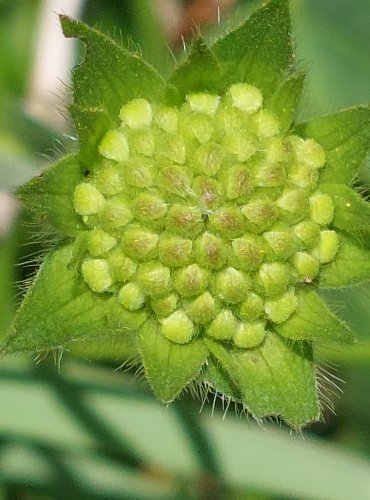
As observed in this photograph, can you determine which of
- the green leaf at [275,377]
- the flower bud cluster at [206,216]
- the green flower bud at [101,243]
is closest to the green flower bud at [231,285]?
the flower bud cluster at [206,216]

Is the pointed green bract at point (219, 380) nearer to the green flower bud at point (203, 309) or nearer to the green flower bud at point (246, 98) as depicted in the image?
the green flower bud at point (203, 309)

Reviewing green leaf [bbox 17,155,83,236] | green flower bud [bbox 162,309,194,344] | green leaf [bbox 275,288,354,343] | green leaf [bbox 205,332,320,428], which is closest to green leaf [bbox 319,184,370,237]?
green leaf [bbox 275,288,354,343]

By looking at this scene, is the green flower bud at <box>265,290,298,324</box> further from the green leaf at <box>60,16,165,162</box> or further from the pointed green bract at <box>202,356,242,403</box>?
the green leaf at <box>60,16,165,162</box>

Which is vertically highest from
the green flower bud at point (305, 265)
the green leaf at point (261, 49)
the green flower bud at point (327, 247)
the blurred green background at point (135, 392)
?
the green leaf at point (261, 49)

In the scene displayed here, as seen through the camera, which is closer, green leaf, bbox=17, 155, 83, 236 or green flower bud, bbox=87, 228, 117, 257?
green leaf, bbox=17, 155, 83, 236

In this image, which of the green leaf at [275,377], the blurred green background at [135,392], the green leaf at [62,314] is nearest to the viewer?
the green leaf at [62,314]

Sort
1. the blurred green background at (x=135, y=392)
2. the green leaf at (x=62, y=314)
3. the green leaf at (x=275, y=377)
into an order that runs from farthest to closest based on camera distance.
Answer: the blurred green background at (x=135, y=392) < the green leaf at (x=275, y=377) < the green leaf at (x=62, y=314)
